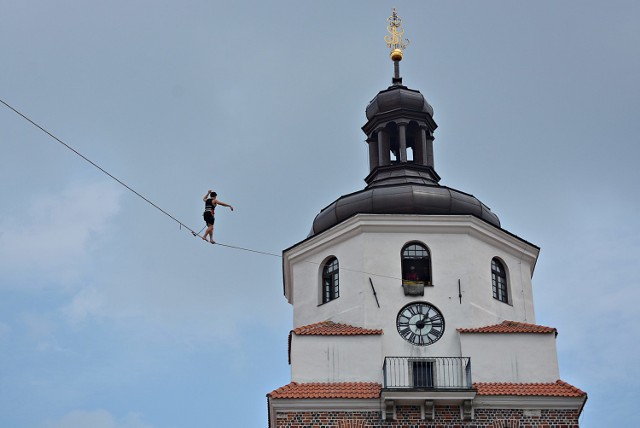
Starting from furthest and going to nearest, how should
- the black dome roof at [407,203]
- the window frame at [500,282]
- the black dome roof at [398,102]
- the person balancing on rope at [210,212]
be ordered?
1. the black dome roof at [398,102]
2. the black dome roof at [407,203]
3. the window frame at [500,282]
4. the person balancing on rope at [210,212]

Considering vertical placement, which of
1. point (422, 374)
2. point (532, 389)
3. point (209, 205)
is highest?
point (209, 205)

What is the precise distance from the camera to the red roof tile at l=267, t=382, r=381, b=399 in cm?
3922

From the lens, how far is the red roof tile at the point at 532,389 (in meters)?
39.3

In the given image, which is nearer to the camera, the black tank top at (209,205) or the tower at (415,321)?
the black tank top at (209,205)

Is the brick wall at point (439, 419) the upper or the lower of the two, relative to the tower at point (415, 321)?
lower

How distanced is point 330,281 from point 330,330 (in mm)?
2316

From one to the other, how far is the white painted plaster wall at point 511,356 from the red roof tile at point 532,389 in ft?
0.71

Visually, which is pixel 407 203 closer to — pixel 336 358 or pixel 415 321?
pixel 415 321

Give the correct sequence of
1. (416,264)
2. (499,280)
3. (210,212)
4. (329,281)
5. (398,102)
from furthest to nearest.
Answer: (398,102)
(329,281)
(499,280)
(416,264)
(210,212)

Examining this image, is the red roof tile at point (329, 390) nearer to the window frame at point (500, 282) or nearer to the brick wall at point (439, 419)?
the brick wall at point (439, 419)

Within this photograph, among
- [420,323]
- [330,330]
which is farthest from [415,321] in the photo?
[330,330]

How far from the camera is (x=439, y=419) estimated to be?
39.0 m

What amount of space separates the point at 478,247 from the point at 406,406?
5.53 metres

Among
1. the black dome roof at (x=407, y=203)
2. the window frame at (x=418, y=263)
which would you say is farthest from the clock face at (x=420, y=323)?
the black dome roof at (x=407, y=203)
